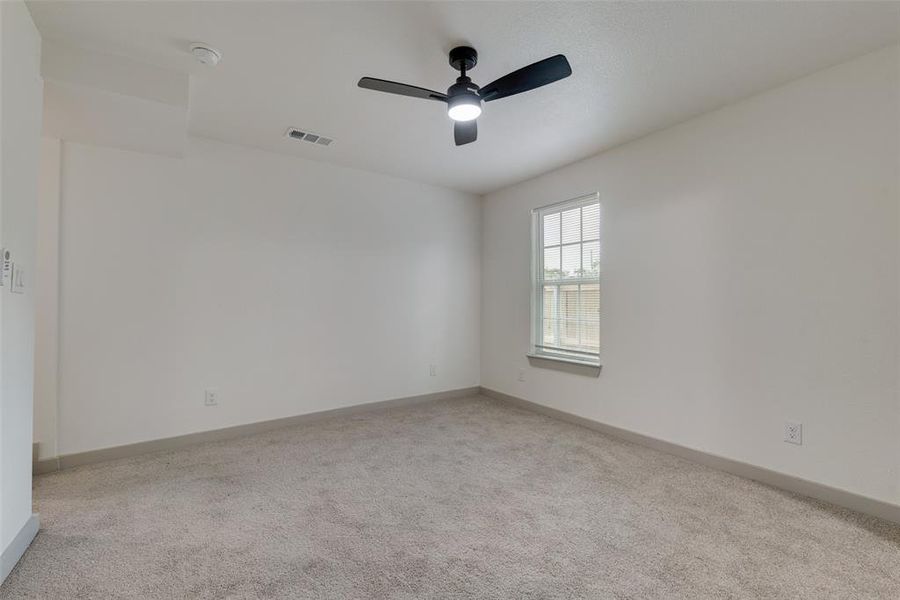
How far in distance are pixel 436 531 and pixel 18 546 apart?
1846mm

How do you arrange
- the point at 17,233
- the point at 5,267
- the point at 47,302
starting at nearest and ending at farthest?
the point at 5,267 < the point at 17,233 < the point at 47,302

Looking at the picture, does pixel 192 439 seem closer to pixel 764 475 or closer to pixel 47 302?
pixel 47 302

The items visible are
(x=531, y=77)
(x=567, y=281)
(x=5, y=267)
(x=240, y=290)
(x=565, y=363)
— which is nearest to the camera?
(x=5, y=267)

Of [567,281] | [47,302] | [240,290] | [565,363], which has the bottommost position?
[565,363]

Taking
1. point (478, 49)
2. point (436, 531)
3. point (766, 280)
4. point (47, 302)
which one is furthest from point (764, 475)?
point (47, 302)

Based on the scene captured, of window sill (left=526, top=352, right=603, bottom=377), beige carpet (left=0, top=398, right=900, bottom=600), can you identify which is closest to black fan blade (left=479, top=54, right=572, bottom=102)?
beige carpet (left=0, top=398, right=900, bottom=600)

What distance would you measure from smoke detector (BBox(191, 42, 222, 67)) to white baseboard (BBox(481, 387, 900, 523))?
12.4 ft

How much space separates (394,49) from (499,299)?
10.0ft

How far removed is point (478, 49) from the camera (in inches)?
85.4

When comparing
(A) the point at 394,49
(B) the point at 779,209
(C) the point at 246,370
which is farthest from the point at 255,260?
(B) the point at 779,209

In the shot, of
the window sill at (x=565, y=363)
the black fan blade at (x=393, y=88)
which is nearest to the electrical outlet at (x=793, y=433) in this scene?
the window sill at (x=565, y=363)

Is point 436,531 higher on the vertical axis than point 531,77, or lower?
lower

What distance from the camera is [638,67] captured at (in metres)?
2.33

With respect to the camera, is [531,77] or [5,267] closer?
[5,267]
